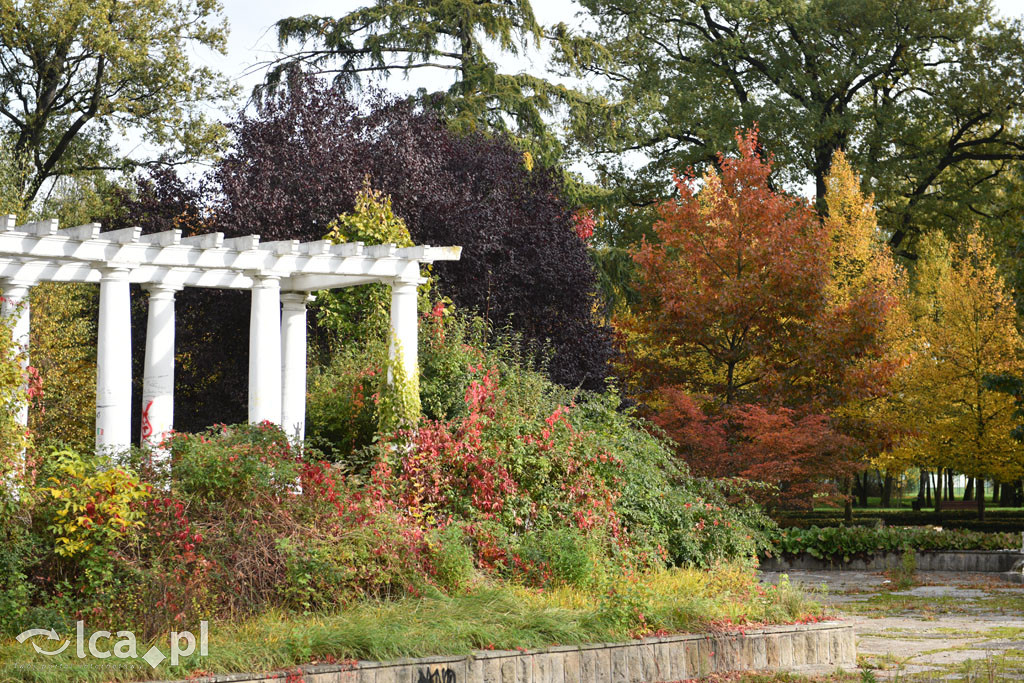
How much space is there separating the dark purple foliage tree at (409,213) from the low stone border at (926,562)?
15.4 ft

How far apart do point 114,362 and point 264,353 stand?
184cm

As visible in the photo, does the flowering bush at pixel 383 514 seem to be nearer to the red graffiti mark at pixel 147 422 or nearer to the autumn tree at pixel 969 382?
the red graffiti mark at pixel 147 422

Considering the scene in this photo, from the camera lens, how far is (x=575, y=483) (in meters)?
12.4

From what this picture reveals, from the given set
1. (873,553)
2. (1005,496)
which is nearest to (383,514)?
(873,553)

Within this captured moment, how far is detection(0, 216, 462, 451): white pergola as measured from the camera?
12.1m

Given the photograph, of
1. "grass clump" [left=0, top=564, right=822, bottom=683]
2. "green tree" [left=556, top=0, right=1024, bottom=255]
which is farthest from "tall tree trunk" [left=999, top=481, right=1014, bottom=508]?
"grass clump" [left=0, top=564, right=822, bottom=683]

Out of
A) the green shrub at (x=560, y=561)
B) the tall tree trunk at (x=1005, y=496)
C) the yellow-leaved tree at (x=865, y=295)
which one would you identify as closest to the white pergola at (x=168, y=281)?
the green shrub at (x=560, y=561)

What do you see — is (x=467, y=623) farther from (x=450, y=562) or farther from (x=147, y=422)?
(x=147, y=422)

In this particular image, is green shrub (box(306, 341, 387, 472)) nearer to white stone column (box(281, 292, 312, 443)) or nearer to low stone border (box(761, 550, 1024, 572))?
white stone column (box(281, 292, 312, 443))

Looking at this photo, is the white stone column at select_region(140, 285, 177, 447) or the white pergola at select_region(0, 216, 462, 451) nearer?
the white pergola at select_region(0, 216, 462, 451)

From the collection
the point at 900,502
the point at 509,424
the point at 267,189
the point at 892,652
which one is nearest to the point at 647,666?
the point at 892,652

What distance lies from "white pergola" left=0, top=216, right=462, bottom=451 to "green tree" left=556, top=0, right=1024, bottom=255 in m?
15.6

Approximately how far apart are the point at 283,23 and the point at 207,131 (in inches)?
145

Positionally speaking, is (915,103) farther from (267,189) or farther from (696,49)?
(267,189)
